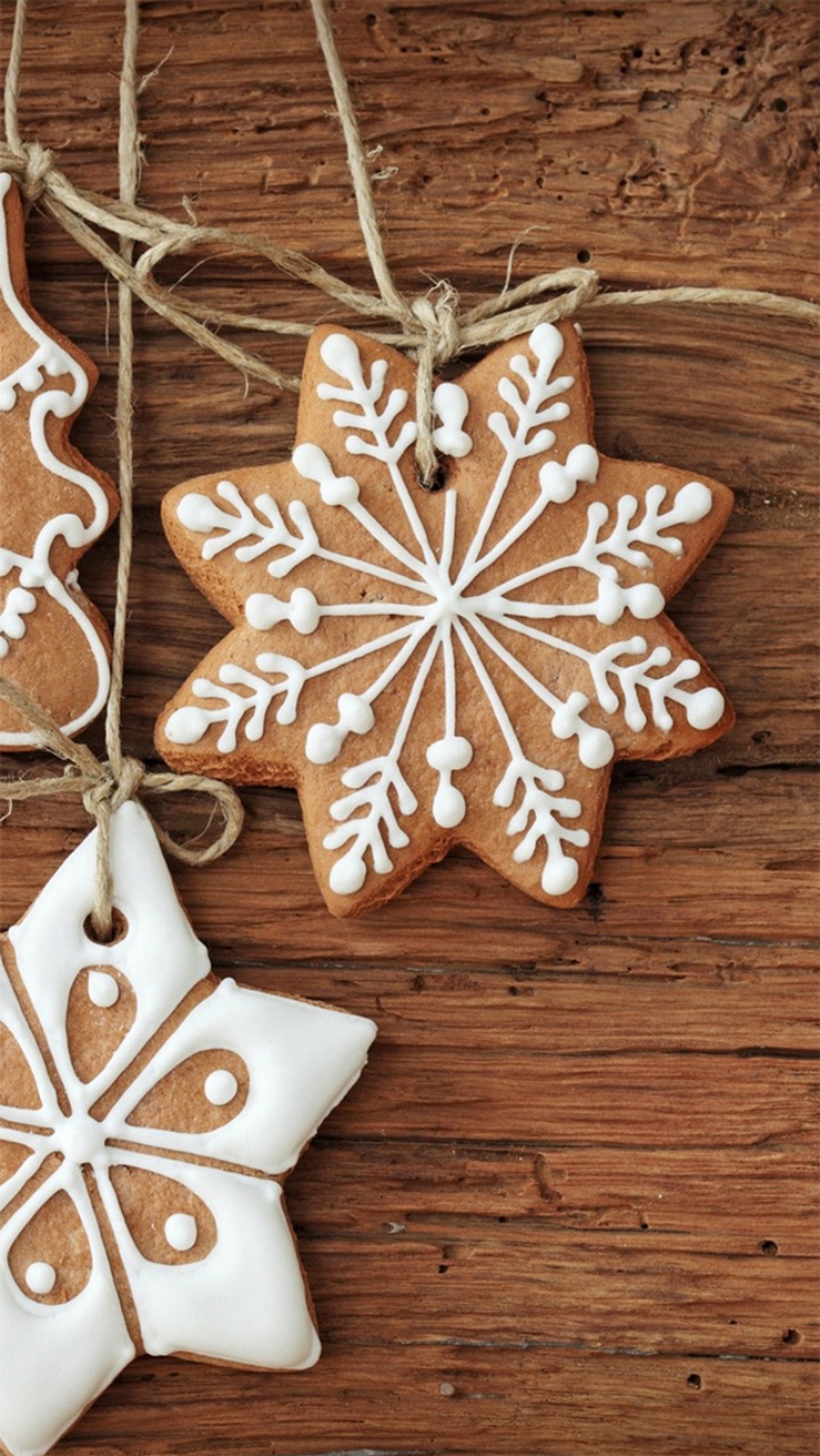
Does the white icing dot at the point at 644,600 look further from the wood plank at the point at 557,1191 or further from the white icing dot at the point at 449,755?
the wood plank at the point at 557,1191

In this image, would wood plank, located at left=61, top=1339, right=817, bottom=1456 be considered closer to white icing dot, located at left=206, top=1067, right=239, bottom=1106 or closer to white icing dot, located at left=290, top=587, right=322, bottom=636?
white icing dot, located at left=206, top=1067, right=239, bottom=1106

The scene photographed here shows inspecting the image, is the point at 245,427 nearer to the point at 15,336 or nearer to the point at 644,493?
the point at 15,336

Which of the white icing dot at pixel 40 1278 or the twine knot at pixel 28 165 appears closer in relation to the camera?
the white icing dot at pixel 40 1278

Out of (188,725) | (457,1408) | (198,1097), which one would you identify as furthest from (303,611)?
(457,1408)

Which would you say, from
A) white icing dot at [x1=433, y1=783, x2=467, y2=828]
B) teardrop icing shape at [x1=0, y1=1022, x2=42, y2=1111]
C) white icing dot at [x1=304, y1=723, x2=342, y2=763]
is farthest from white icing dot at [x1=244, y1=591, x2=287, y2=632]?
teardrop icing shape at [x1=0, y1=1022, x2=42, y2=1111]

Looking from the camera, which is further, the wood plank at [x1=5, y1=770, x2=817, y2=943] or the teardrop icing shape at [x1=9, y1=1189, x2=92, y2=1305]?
the wood plank at [x1=5, y1=770, x2=817, y2=943]

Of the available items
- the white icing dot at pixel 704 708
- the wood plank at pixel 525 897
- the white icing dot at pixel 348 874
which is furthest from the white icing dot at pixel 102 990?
the white icing dot at pixel 704 708
